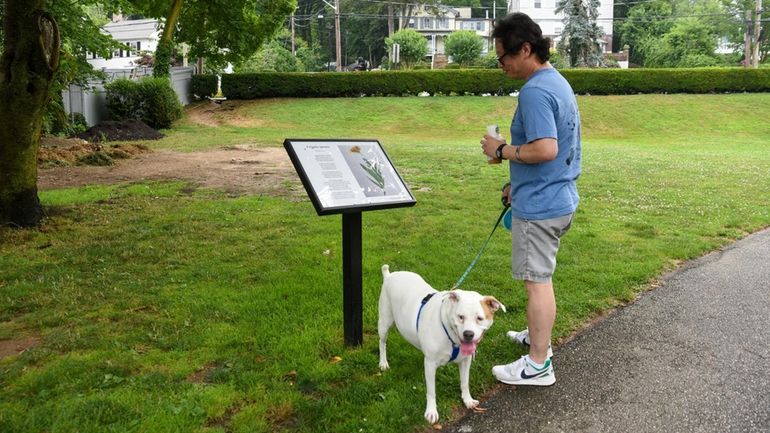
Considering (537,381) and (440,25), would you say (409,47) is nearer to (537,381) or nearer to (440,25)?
(440,25)

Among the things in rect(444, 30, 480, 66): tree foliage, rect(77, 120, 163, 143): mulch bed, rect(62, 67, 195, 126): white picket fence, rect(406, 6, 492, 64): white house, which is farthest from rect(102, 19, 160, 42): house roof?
rect(77, 120, 163, 143): mulch bed

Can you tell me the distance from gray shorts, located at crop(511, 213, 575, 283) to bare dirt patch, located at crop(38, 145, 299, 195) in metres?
7.31

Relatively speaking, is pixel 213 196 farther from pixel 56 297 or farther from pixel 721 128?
pixel 721 128

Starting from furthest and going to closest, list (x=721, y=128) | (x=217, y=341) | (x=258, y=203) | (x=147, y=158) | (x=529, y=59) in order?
(x=721, y=128)
(x=147, y=158)
(x=258, y=203)
(x=217, y=341)
(x=529, y=59)

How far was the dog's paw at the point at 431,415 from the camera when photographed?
316cm

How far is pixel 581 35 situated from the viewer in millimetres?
39875

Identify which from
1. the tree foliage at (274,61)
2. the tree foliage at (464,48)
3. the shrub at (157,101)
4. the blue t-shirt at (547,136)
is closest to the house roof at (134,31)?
the tree foliage at (274,61)

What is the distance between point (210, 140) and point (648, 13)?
70363mm

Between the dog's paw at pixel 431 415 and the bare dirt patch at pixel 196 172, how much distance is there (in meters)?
7.42

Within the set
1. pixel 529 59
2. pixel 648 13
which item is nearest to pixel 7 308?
pixel 529 59

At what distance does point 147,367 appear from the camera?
12.2 ft

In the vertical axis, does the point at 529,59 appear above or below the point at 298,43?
below

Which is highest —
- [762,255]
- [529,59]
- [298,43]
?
[298,43]

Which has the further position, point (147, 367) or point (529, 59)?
point (147, 367)
